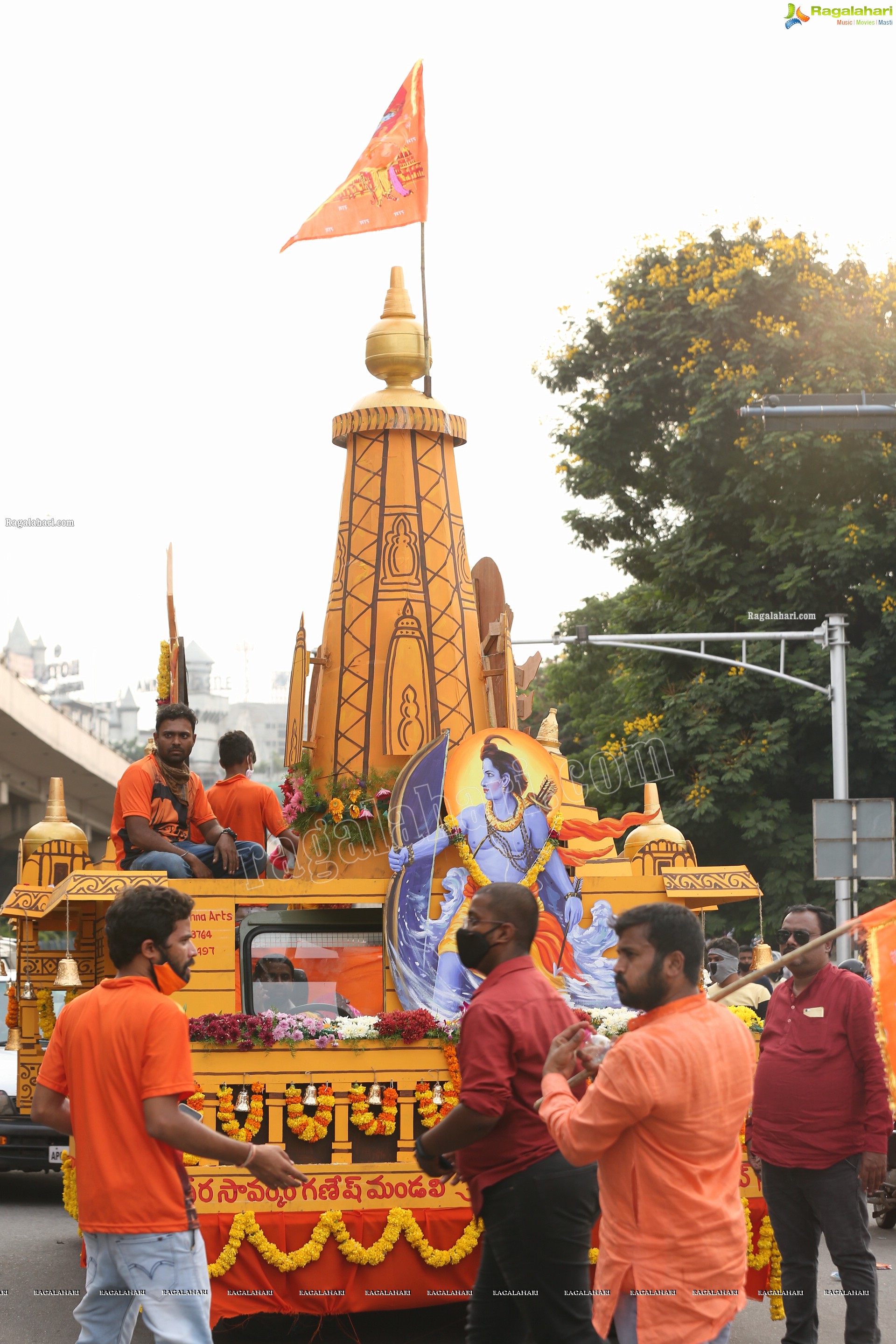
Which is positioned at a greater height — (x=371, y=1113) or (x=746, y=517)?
(x=746, y=517)

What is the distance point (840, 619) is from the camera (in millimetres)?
19500

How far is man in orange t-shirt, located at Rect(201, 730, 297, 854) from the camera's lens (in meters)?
9.43

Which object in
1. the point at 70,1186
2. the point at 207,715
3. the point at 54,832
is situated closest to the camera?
the point at 70,1186

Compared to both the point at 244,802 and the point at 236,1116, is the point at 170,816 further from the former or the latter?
the point at 236,1116

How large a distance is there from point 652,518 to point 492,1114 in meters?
21.3

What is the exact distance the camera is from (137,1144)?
13.9ft

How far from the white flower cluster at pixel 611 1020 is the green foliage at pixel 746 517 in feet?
45.5

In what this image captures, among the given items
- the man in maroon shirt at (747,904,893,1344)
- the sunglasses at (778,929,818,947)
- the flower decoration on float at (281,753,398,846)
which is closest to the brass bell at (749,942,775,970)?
the flower decoration on float at (281,753,398,846)

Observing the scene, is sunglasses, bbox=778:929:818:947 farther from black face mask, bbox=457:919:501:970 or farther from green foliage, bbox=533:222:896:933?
green foliage, bbox=533:222:896:933

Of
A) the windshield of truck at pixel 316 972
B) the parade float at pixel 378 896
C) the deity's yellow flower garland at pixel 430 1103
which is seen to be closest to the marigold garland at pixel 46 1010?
the parade float at pixel 378 896

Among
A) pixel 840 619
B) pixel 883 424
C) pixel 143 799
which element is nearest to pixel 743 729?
pixel 840 619

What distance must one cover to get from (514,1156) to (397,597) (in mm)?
6058

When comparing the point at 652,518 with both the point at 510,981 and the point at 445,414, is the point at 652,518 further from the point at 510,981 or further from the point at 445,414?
the point at 510,981

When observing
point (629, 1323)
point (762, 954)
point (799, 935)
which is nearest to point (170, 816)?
point (799, 935)
